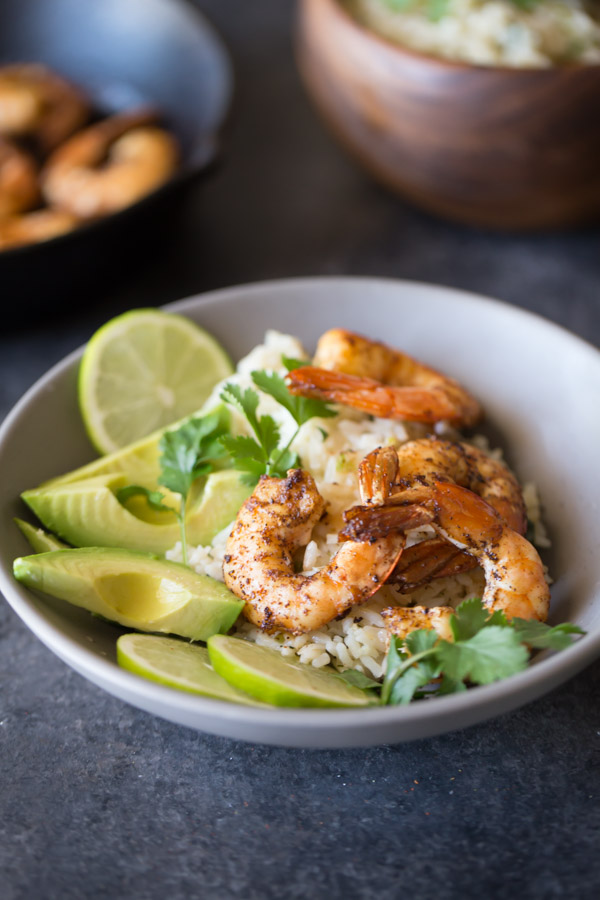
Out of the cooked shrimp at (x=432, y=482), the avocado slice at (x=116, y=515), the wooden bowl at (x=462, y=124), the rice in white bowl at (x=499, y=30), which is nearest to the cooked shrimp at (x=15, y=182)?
the wooden bowl at (x=462, y=124)

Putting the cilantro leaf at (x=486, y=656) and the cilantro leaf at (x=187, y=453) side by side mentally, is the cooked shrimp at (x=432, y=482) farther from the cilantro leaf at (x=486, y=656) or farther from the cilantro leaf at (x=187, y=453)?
the cilantro leaf at (x=187, y=453)

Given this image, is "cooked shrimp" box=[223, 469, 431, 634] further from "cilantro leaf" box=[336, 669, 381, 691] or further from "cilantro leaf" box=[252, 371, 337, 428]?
"cilantro leaf" box=[252, 371, 337, 428]

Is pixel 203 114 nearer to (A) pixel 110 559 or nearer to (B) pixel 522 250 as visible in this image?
(B) pixel 522 250

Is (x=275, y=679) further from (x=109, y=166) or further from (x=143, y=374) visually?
(x=109, y=166)

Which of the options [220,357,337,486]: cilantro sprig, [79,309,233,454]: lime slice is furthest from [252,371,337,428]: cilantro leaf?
[79,309,233,454]: lime slice

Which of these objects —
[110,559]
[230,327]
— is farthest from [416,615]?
[230,327]
